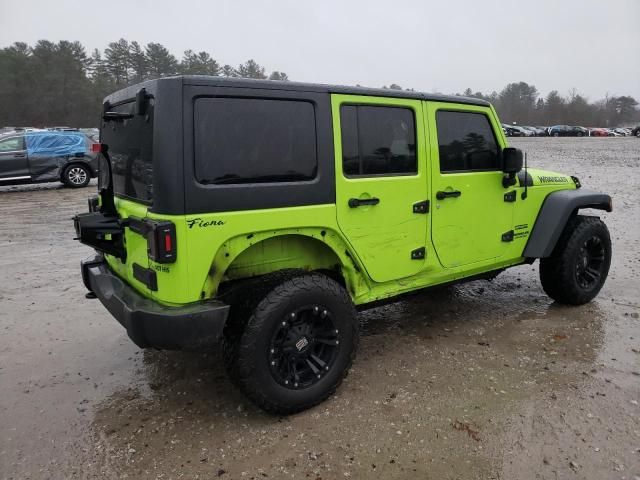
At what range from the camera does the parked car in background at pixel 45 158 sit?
41.3 feet

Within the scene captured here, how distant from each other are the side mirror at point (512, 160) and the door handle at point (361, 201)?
1407 mm

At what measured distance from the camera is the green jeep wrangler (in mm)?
2596

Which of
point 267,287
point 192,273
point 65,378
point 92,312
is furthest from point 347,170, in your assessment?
point 92,312

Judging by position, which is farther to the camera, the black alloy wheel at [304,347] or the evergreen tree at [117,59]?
the evergreen tree at [117,59]

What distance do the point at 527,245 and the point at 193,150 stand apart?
10.3ft

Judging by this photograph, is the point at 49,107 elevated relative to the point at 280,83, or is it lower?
elevated

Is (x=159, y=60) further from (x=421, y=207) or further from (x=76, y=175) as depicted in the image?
(x=421, y=207)

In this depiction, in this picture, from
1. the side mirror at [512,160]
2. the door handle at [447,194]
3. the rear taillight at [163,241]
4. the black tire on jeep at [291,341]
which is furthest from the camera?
the side mirror at [512,160]

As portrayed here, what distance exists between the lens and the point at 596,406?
3029 millimetres

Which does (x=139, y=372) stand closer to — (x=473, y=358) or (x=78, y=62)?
(x=473, y=358)

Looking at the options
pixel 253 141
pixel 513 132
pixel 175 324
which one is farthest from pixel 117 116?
pixel 513 132

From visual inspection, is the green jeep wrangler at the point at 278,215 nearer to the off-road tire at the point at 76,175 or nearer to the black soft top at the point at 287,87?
the black soft top at the point at 287,87

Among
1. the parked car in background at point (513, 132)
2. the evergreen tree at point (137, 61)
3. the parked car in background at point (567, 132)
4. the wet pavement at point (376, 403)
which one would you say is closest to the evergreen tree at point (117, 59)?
the evergreen tree at point (137, 61)

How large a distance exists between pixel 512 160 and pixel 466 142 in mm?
426
